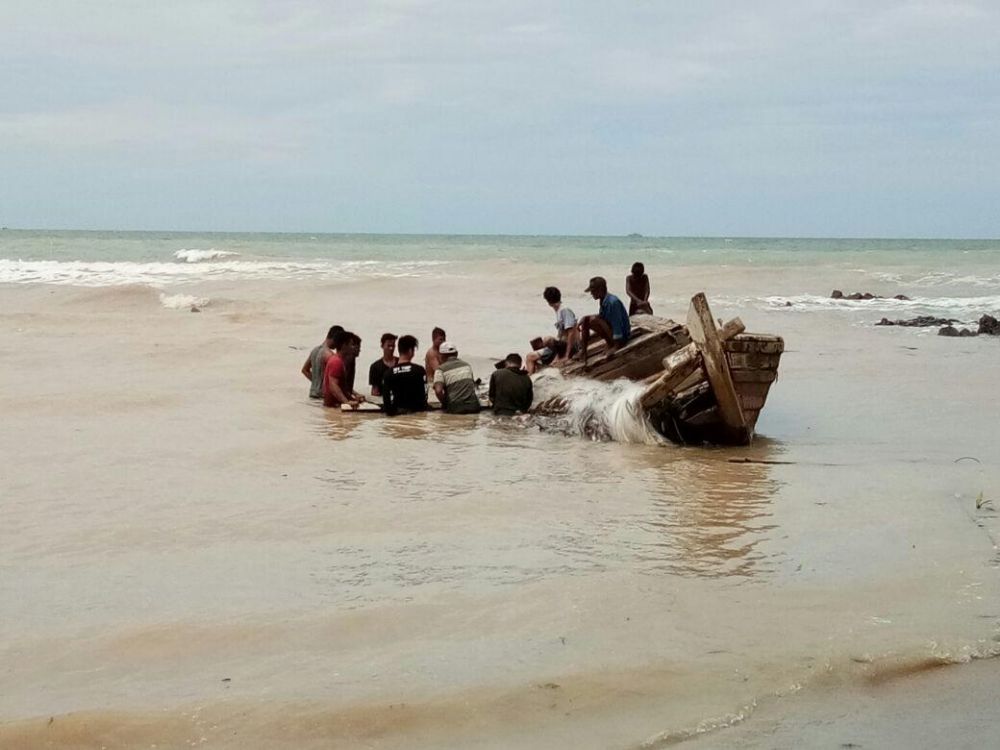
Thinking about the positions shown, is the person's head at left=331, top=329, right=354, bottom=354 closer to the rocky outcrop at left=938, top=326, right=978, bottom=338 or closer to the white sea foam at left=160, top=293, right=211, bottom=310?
the rocky outcrop at left=938, top=326, right=978, bottom=338

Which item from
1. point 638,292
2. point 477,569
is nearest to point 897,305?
point 638,292

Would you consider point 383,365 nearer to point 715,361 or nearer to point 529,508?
point 715,361

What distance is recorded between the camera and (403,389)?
1141cm

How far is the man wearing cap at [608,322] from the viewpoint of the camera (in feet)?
36.6

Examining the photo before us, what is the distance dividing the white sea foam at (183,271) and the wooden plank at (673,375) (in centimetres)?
2556

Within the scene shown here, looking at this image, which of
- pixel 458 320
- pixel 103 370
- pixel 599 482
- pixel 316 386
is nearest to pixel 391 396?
pixel 316 386

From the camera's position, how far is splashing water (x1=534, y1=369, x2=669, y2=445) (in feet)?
32.8

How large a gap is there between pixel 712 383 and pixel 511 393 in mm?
2242

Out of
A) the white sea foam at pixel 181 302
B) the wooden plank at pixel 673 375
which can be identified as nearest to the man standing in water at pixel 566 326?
the wooden plank at pixel 673 375

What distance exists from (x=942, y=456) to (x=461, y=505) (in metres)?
4.14

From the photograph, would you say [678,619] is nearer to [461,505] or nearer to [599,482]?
[461,505]

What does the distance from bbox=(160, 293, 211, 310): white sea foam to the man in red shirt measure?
13.9 metres

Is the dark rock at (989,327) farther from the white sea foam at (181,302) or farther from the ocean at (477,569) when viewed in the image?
the white sea foam at (181,302)

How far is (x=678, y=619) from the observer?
4.95 m
